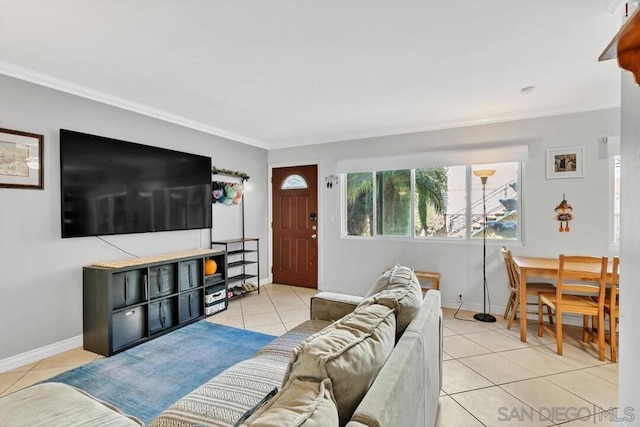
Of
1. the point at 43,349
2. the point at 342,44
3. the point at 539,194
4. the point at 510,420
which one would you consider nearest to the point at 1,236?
the point at 43,349

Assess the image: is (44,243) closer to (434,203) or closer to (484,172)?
(434,203)

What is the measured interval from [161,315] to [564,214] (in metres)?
4.55

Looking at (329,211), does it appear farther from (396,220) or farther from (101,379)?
(101,379)

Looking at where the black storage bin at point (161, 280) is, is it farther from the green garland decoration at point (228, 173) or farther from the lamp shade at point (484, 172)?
the lamp shade at point (484, 172)

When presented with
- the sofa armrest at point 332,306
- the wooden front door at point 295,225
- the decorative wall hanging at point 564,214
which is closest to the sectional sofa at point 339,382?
the sofa armrest at point 332,306

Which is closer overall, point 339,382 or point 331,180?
point 339,382

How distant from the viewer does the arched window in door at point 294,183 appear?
512 centimetres

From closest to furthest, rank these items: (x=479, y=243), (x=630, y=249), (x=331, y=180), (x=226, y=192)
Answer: (x=630, y=249) < (x=479, y=243) < (x=226, y=192) < (x=331, y=180)

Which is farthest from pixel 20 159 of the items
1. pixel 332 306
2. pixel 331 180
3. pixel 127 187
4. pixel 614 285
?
pixel 614 285

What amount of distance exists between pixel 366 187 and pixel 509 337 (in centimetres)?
258

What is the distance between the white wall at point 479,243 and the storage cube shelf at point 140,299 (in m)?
2.01

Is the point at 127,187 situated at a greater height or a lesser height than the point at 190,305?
greater

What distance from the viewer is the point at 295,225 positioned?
520 cm

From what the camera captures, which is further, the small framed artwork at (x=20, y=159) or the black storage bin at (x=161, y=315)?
the black storage bin at (x=161, y=315)
